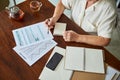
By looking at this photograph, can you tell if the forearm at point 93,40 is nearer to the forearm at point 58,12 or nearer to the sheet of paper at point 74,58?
the sheet of paper at point 74,58

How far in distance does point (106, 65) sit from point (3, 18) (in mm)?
715

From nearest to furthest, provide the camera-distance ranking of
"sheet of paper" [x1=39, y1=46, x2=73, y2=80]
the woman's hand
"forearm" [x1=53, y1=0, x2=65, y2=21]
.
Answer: "sheet of paper" [x1=39, y1=46, x2=73, y2=80] < the woman's hand < "forearm" [x1=53, y1=0, x2=65, y2=21]

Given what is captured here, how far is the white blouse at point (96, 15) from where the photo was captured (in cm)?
124

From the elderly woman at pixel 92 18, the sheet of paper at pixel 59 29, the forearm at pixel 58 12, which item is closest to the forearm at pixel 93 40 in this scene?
the elderly woman at pixel 92 18

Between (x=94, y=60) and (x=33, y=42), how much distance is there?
38cm

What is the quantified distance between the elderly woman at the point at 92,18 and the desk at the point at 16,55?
41mm

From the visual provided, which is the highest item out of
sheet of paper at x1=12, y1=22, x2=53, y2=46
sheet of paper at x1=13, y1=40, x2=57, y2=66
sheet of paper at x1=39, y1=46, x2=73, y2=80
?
sheet of paper at x1=12, y1=22, x2=53, y2=46

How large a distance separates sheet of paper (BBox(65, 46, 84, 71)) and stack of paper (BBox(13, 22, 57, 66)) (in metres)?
0.11

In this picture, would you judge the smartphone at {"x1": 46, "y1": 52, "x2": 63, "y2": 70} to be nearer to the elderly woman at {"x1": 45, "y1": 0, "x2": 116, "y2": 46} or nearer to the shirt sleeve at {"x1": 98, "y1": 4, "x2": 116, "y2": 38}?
the elderly woman at {"x1": 45, "y1": 0, "x2": 116, "y2": 46}

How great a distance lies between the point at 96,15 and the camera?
132cm

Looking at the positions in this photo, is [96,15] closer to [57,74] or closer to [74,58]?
[74,58]

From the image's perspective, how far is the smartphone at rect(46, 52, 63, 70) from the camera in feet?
3.62

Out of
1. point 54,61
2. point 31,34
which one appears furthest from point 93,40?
point 31,34

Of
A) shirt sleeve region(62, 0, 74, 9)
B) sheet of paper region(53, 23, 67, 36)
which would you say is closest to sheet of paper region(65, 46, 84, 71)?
sheet of paper region(53, 23, 67, 36)
